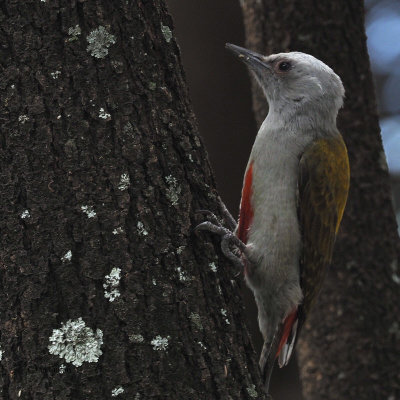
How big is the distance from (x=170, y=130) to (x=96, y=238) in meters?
0.48

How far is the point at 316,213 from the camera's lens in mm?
3750

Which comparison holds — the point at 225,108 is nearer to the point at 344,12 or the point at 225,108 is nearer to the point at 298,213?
the point at 344,12

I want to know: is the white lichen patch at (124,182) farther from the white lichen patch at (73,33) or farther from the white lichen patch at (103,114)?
the white lichen patch at (73,33)

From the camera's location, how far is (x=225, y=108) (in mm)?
6160

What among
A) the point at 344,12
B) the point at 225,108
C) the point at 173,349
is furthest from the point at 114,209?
the point at 225,108

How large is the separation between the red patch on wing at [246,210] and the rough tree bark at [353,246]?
2.41 ft

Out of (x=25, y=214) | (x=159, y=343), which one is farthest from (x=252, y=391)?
(x=25, y=214)

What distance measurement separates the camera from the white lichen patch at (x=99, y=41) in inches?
91.7

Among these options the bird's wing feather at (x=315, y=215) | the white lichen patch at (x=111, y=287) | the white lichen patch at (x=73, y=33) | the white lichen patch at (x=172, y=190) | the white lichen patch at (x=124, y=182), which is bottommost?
the bird's wing feather at (x=315, y=215)

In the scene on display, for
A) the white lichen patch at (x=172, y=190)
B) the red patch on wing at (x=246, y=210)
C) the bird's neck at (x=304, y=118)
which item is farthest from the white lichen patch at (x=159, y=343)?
the bird's neck at (x=304, y=118)

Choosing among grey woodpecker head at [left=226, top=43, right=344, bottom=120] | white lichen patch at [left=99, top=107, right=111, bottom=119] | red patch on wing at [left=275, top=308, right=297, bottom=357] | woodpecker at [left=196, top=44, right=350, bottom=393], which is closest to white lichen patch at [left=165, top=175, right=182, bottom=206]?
white lichen patch at [left=99, top=107, right=111, bottom=119]

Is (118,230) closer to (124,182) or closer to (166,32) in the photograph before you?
(124,182)

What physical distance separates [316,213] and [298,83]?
2.68 feet

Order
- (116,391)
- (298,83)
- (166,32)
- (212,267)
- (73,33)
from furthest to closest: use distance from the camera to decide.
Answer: (298,83)
(166,32)
(212,267)
(73,33)
(116,391)
